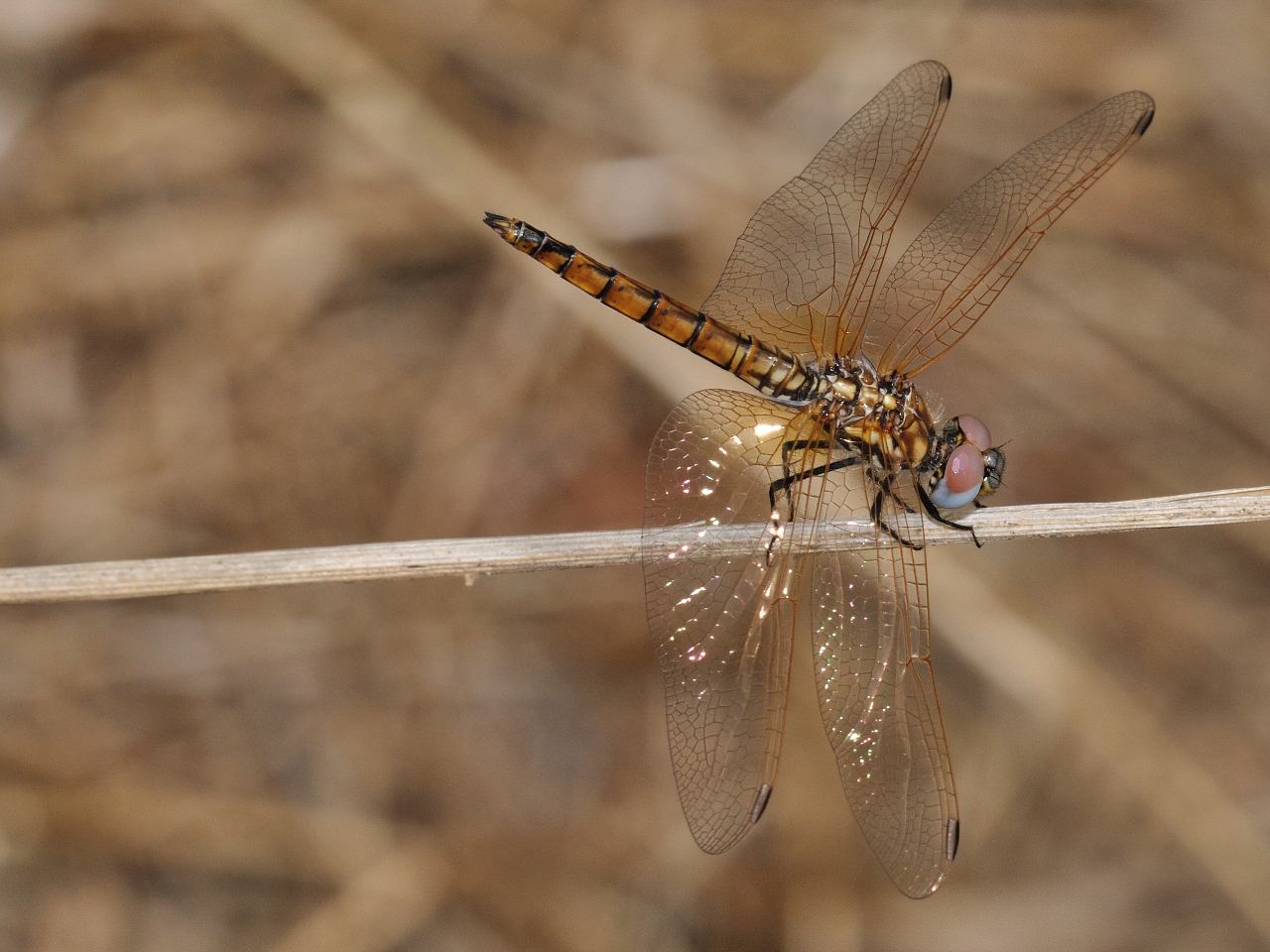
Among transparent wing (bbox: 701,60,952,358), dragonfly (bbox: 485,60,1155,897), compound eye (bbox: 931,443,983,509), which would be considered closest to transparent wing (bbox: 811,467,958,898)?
dragonfly (bbox: 485,60,1155,897)

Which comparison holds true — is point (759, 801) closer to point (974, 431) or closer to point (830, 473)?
point (830, 473)

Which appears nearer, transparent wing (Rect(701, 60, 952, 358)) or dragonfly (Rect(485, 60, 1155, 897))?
dragonfly (Rect(485, 60, 1155, 897))

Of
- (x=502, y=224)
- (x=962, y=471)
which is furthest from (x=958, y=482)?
(x=502, y=224)

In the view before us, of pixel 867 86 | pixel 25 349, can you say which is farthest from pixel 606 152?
pixel 25 349

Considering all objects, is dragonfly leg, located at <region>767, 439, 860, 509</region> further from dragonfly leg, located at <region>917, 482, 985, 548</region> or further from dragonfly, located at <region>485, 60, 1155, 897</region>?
dragonfly leg, located at <region>917, 482, 985, 548</region>

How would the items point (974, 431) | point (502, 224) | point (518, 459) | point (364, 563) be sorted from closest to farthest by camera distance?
point (364, 563)
point (502, 224)
point (974, 431)
point (518, 459)
